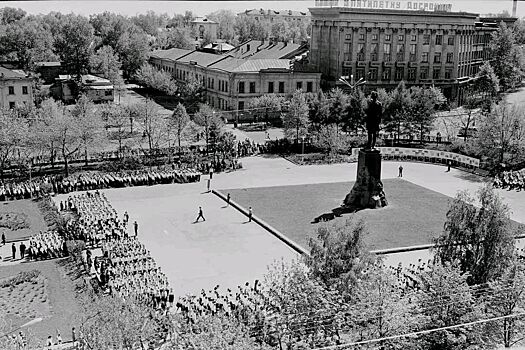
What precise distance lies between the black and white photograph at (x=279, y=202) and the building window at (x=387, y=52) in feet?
2.17

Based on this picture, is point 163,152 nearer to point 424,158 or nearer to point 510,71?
point 424,158

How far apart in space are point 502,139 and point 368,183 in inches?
695

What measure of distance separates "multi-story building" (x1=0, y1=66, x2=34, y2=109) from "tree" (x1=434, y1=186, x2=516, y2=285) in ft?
190

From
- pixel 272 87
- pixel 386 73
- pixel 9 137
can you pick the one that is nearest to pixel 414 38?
pixel 386 73

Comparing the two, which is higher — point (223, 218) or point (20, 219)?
point (223, 218)

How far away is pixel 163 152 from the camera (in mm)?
56656

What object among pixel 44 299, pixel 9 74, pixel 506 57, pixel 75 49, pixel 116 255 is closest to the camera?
pixel 44 299

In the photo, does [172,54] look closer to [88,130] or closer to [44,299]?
[88,130]

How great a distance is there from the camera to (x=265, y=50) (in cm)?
9675

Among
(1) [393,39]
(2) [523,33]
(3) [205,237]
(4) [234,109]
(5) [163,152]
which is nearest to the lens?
(3) [205,237]

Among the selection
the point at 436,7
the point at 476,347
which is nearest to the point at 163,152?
the point at 476,347

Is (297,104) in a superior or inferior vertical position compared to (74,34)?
inferior

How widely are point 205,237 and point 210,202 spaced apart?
7428 millimetres

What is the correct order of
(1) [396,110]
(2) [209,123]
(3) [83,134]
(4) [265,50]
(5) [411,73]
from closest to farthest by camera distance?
(3) [83,134] < (2) [209,123] < (1) [396,110] < (5) [411,73] < (4) [265,50]
